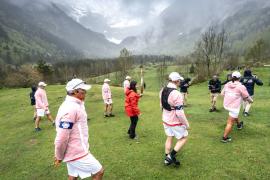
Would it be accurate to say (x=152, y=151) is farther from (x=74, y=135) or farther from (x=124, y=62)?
(x=124, y=62)

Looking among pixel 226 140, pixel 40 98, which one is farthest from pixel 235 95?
pixel 40 98

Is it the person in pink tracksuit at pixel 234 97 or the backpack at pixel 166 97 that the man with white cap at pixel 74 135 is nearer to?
the backpack at pixel 166 97

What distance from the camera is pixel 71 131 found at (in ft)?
22.5

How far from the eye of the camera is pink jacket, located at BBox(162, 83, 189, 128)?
392 inches

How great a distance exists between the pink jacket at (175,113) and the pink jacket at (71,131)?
3923 mm

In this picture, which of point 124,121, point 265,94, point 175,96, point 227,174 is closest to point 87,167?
point 175,96

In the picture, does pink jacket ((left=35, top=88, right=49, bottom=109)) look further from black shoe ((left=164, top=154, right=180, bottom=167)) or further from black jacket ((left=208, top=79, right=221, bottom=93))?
black jacket ((left=208, top=79, right=221, bottom=93))


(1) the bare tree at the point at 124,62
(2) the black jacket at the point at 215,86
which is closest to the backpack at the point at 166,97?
(2) the black jacket at the point at 215,86

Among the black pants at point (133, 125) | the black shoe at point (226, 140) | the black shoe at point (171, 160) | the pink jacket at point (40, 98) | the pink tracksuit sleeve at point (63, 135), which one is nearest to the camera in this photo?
the pink tracksuit sleeve at point (63, 135)

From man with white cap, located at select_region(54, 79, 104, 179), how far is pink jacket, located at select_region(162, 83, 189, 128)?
154 inches

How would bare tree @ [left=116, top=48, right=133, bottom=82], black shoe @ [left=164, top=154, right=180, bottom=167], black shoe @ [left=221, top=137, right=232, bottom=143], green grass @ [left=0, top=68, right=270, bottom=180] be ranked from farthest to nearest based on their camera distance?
bare tree @ [left=116, top=48, right=133, bottom=82] → black shoe @ [left=221, top=137, right=232, bottom=143] → black shoe @ [left=164, top=154, right=180, bottom=167] → green grass @ [left=0, top=68, right=270, bottom=180]

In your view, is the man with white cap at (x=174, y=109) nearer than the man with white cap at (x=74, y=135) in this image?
No

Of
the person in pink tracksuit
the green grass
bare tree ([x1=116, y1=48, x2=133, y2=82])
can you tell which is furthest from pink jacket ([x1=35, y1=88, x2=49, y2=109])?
bare tree ([x1=116, y1=48, x2=133, y2=82])

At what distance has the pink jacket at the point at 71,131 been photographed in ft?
21.8
